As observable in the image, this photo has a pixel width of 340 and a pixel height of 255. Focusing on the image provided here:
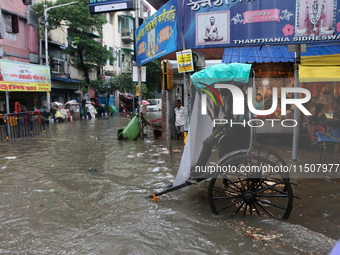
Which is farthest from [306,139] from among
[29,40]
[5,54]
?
[29,40]

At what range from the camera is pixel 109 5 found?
12.2m

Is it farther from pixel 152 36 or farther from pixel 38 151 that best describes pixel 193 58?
pixel 38 151

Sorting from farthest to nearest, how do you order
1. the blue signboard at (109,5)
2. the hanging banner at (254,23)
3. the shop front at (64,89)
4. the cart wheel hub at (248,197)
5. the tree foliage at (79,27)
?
the shop front at (64,89) → the tree foliage at (79,27) → the blue signboard at (109,5) → the hanging banner at (254,23) → the cart wheel hub at (248,197)

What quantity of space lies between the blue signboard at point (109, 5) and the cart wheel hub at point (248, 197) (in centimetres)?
1000

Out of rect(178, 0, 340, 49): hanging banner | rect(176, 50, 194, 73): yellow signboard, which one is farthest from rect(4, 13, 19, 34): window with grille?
rect(176, 50, 194, 73): yellow signboard

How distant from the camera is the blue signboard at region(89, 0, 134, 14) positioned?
38.6 ft

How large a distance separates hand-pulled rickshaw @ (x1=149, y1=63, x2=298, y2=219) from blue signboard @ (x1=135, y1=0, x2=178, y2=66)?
2075 millimetres

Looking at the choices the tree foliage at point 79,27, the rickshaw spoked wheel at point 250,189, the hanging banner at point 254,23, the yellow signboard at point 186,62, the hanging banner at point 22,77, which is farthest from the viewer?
the tree foliage at point 79,27

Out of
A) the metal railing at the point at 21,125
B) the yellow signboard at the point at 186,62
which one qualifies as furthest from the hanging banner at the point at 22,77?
the yellow signboard at the point at 186,62

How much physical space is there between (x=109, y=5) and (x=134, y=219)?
10430 mm

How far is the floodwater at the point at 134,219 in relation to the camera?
346 centimetres

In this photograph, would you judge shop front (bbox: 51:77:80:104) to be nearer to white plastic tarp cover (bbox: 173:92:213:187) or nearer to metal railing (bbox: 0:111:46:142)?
metal railing (bbox: 0:111:46:142)

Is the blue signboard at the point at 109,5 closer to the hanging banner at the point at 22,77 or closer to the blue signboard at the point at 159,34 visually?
the blue signboard at the point at 159,34

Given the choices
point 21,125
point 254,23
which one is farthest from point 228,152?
point 21,125
